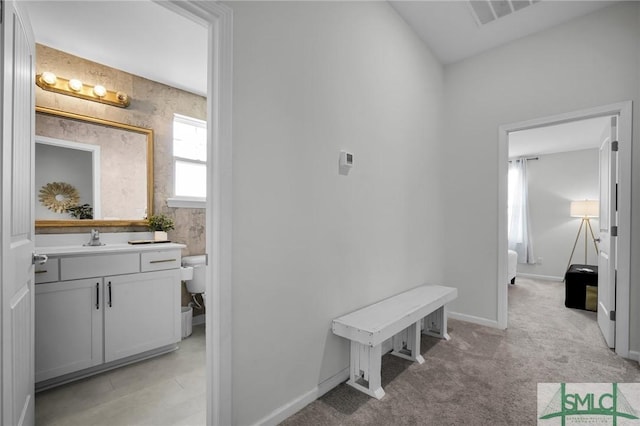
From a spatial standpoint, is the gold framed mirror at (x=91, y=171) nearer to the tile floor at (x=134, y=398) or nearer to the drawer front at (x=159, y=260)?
the drawer front at (x=159, y=260)

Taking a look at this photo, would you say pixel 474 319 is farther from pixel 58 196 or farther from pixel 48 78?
pixel 48 78

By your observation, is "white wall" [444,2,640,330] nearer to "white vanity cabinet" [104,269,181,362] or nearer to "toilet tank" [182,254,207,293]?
"toilet tank" [182,254,207,293]

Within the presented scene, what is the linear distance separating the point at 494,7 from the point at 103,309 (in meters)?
3.97

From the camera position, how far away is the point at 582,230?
19.1 ft

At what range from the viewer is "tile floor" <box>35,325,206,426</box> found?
5.77ft

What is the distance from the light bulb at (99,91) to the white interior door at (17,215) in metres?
1.25

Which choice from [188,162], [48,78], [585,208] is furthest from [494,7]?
[585,208]

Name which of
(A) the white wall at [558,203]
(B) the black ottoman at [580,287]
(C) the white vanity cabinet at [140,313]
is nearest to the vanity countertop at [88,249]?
(C) the white vanity cabinet at [140,313]

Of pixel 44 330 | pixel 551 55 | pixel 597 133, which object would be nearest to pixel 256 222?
pixel 44 330

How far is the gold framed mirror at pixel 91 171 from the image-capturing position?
2502 mm

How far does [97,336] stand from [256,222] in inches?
65.7

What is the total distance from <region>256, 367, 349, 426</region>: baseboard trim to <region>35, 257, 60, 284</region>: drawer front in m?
1.68

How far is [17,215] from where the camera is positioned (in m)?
1.30

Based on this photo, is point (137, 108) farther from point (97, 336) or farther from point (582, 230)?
point (582, 230)
